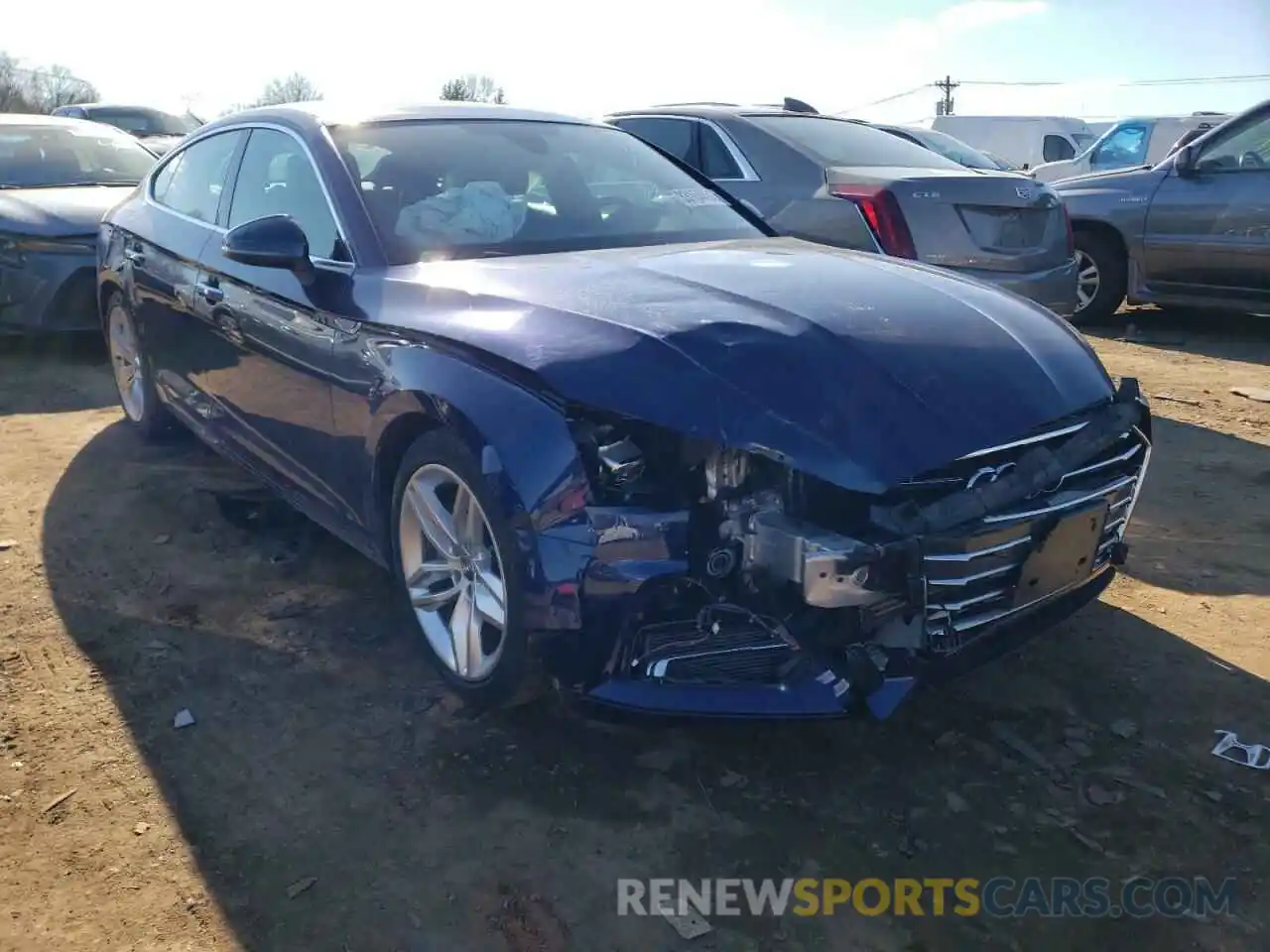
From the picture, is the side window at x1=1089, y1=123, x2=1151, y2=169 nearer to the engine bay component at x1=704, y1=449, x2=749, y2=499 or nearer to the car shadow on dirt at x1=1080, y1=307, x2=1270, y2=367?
the car shadow on dirt at x1=1080, y1=307, x2=1270, y2=367

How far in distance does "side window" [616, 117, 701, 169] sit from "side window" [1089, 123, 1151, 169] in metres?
10.3

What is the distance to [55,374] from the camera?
7.05m

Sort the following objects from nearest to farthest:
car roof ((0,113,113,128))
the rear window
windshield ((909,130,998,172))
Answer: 1. the rear window
2. car roof ((0,113,113,128))
3. windshield ((909,130,998,172))

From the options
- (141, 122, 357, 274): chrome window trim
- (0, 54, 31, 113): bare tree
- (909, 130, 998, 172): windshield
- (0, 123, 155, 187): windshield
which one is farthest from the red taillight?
(0, 54, 31, 113): bare tree

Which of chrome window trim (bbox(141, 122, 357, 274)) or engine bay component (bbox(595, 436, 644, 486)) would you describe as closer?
engine bay component (bbox(595, 436, 644, 486))

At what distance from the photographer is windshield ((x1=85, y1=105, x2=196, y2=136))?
16188mm

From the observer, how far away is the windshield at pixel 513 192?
339 cm

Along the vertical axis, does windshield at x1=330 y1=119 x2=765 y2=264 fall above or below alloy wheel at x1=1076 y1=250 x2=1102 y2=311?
above

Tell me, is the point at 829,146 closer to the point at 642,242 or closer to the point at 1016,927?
the point at 642,242

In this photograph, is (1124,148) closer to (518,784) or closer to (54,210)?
(54,210)

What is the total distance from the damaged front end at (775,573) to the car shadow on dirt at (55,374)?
16.1 ft

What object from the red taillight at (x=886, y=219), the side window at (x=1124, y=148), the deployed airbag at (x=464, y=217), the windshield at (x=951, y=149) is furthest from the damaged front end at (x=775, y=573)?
the side window at (x=1124, y=148)

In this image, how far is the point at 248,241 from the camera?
3.26m

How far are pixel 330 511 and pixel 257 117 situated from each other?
5.34ft
